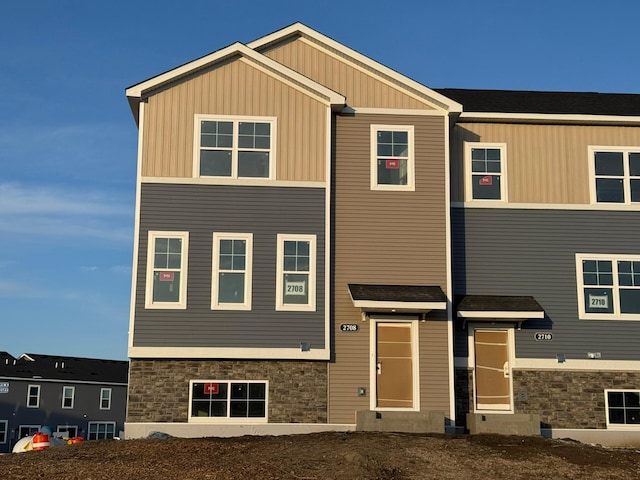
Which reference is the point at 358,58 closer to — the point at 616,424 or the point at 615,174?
the point at 615,174

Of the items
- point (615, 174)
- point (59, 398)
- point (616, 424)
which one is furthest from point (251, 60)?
point (59, 398)

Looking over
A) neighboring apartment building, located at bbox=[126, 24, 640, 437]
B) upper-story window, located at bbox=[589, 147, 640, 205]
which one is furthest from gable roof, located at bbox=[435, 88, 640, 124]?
upper-story window, located at bbox=[589, 147, 640, 205]

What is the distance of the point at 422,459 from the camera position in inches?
554

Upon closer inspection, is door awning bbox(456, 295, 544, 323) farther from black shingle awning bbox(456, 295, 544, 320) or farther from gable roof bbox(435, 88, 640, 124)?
gable roof bbox(435, 88, 640, 124)

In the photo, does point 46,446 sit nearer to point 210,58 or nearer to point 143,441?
point 143,441

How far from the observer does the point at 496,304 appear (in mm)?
19562

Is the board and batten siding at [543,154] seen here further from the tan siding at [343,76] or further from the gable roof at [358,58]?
the tan siding at [343,76]

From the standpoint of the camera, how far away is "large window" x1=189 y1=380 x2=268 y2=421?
1823 centimetres

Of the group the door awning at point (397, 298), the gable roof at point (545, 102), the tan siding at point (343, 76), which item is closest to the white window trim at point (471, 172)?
the gable roof at point (545, 102)

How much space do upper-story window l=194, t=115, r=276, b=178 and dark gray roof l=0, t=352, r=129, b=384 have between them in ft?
142

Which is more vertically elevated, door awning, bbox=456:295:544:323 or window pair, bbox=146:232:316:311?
window pair, bbox=146:232:316:311

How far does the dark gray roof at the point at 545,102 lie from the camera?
21.2m

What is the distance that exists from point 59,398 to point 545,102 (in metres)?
47.0

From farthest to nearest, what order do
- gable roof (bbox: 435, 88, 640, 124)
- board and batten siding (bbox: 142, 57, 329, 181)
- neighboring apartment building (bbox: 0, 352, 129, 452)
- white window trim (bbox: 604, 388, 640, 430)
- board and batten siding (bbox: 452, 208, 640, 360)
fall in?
neighboring apartment building (bbox: 0, 352, 129, 452)
gable roof (bbox: 435, 88, 640, 124)
board and batten siding (bbox: 452, 208, 640, 360)
white window trim (bbox: 604, 388, 640, 430)
board and batten siding (bbox: 142, 57, 329, 181)
